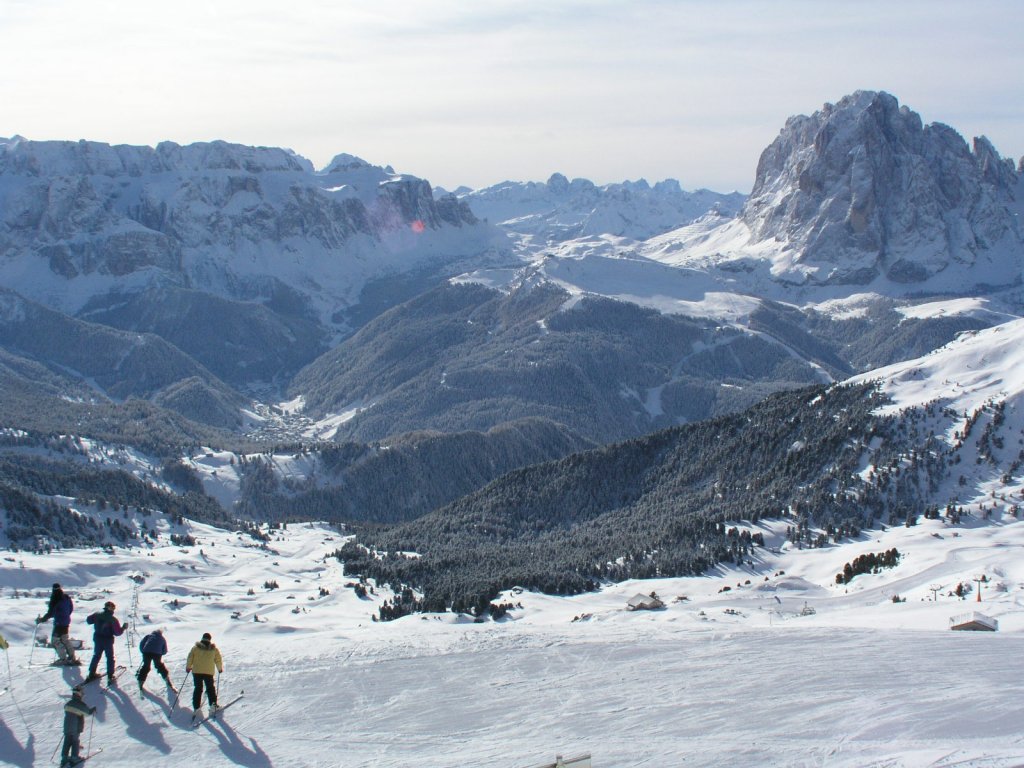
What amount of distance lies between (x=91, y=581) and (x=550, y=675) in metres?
67.5

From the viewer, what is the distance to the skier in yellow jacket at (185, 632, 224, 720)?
3234cm

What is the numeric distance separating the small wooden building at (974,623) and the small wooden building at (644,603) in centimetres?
2323

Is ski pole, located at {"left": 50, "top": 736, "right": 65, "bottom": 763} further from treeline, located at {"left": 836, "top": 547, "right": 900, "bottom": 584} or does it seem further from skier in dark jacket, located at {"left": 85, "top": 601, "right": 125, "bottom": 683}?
treeline, located at {"left": 836, "top": 547, "right": 900, "bottom": 584}

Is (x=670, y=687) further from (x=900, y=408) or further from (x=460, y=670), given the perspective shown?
(x=900, y=408)

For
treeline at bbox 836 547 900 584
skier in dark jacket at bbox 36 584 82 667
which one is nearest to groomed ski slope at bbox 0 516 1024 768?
skier in dark jacket at bbox 36 584 82 667

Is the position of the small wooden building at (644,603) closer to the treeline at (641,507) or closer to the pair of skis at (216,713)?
the treeline at (641,507)

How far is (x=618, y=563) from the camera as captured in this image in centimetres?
10056

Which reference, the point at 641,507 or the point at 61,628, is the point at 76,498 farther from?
the point at 61,628

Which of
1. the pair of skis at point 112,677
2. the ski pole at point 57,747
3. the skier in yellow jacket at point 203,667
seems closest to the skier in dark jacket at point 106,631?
the pair of skis at point 112,677

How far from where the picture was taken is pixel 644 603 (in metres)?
70.9

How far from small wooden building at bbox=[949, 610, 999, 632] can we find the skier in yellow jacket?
3212cm

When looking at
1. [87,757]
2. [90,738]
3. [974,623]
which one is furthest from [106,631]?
[974,623]

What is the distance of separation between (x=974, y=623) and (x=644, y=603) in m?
25.5

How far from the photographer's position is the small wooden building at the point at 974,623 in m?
48.2
